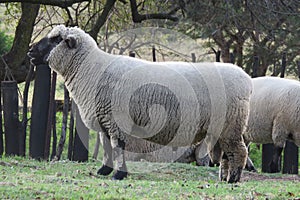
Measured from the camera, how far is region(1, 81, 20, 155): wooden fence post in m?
10.4

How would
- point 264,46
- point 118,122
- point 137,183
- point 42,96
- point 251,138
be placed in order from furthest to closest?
point 264,46 → point 251,138 → point 42,96 → point 118,122 → point 137,183

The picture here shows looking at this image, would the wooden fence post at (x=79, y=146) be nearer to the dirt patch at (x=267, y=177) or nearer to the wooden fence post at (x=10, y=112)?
the wooden fence post at (x=10, y=112)

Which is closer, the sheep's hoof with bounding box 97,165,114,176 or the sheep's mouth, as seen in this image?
the sheep's hoof with bounding box 97,165,114,176

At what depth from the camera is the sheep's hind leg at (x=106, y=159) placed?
7.92 metres

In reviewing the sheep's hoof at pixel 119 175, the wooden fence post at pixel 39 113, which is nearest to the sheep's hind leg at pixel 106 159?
→ the sheep's hoof at pixel 119 175

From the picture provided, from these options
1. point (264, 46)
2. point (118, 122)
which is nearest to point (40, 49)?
point (118, 122)

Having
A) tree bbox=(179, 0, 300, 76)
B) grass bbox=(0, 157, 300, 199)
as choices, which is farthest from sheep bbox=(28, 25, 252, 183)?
tree bbox=(179, 0, 300, 76)

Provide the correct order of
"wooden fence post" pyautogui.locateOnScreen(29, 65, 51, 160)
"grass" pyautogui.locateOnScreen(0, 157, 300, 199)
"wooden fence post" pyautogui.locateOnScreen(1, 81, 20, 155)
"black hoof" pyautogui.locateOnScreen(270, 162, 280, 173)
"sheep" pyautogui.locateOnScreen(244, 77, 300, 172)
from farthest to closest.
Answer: "black hoof" pyautogui.locateOnScreen(270, 162, 280, 173) → "sheep" pyautogui.locateOnScreen(244, 77, 300, 172) → "wooden fence post" pyautogui.locateOnScreen(1, 81, 20, 155) → "wooden fence post" pyautogui.locateOnScreen(29, 65, 51, 160) → "grass" pyautogui.locateOnScreen(0, 157, 300, 199)

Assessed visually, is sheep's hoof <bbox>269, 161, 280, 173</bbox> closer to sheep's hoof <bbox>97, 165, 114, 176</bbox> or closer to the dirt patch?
the dirt patch

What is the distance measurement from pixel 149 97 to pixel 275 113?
4105 mm

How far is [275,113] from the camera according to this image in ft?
36.2

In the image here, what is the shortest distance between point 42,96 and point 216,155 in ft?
10.9

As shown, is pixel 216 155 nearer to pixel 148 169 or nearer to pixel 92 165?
pixel 148 169

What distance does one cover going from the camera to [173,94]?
25.0 ft
